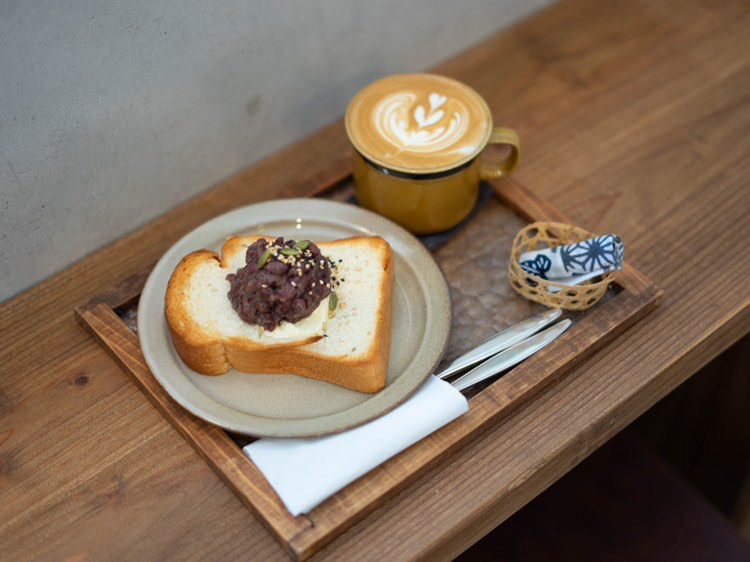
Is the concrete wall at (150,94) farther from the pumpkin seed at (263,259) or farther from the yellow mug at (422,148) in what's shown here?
the pumpkin seed at (263,259)

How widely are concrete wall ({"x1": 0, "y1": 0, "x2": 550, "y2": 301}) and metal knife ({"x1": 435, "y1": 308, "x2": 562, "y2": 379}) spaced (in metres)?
0.56

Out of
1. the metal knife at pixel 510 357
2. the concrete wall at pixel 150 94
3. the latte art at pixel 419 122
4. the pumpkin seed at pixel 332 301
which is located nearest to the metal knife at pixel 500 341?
the metal knife at pixel 510 357

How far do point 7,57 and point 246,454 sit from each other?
59cm

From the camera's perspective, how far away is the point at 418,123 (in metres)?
1.26

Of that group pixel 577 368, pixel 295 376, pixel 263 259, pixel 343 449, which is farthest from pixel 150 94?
pixel 577 368

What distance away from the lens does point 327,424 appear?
1045mm

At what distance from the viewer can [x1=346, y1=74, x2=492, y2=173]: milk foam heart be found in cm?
122

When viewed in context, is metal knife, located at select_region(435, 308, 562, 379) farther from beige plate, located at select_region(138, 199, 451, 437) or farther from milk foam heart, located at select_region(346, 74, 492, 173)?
milk foam heart, located at select_region(346, 74, 492, 173)

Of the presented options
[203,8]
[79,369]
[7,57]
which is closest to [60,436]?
[79,369]

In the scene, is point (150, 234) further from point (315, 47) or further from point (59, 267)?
point (315, 47)

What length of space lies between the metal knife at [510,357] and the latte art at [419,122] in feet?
0.96

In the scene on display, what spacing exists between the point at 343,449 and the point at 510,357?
0.27 meters

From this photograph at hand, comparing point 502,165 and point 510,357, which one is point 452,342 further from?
point 502,165

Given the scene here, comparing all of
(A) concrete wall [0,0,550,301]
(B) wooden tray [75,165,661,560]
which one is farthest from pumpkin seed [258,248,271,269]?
(A) concrete wall [0,0,550,301]
